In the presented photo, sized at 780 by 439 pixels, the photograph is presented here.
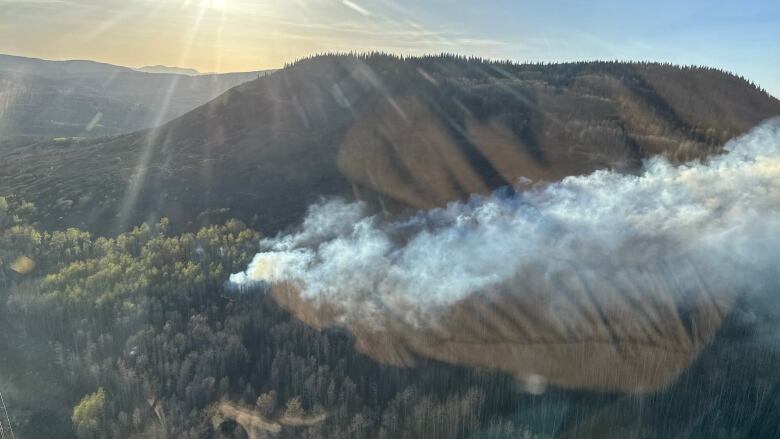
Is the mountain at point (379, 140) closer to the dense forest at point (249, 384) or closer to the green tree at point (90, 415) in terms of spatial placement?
the dense forest at point (249, 384)

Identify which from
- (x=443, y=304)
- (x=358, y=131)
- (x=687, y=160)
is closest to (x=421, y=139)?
(x=358, y=131)

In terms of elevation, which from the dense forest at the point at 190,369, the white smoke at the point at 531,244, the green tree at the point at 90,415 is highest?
the white smoke at the point at 531,244

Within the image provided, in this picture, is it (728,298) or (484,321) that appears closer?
(484,321)

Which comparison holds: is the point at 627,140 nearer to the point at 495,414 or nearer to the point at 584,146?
the point at 584,146

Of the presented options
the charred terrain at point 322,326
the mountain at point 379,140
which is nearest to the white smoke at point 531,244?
the charred terrain at point 322,326

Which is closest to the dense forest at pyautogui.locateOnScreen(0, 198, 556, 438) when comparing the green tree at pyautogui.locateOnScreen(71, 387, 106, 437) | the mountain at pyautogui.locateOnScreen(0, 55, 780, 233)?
the green tree at pyautogui.locateOnScreen(71, 387, 106, 437)

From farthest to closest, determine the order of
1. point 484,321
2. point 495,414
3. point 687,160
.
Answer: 1. point 687,160
2. point 484,321
3. point 495,414
